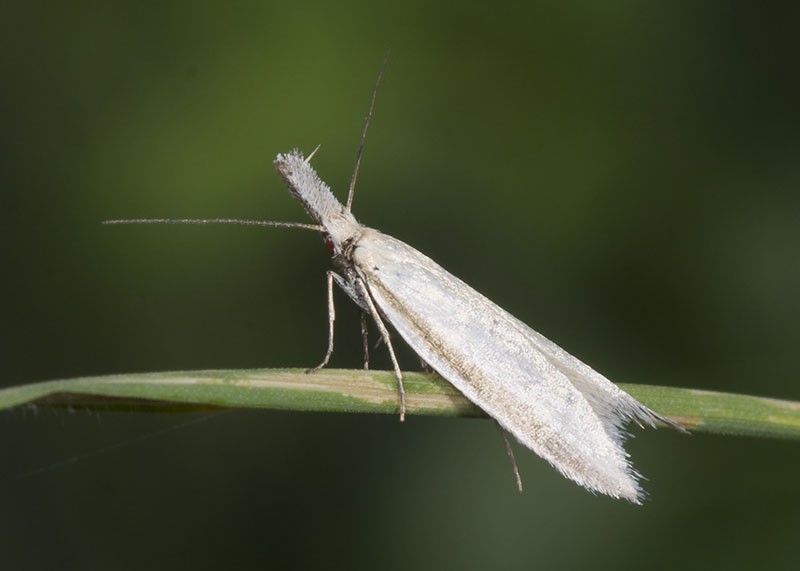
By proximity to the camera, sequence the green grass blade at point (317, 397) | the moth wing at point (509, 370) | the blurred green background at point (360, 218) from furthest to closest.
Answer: the blurred green background at point (360, 218), the moth wing at point (509, 370), the green grass blade at point (317, 397)

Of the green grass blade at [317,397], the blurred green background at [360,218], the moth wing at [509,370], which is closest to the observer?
the green grass blade at [317,397]

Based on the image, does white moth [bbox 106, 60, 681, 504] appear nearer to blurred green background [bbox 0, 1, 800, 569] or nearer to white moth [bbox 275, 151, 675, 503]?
white moth [bbox 275, 151, 675, 503]

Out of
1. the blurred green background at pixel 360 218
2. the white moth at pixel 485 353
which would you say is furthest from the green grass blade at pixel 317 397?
the blurred green background at pixel 360 218

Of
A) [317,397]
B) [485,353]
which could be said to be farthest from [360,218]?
[317,397]

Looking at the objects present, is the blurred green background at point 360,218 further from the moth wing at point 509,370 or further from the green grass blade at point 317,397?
the green grass blade at point 317,397

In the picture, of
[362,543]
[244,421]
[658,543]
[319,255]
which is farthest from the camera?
[319,255]

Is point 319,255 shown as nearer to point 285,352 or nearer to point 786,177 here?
point 285,352

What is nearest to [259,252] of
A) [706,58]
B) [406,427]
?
[406,427]

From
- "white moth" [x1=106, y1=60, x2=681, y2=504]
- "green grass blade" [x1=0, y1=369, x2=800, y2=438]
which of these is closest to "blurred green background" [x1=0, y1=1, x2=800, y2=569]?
"white moth" [x1=106, y1=60, x2=681, y2=504]

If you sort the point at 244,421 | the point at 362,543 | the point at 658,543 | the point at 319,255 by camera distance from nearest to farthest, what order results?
1. the point at 658,543
2. the point at 362,543
3. the point at 244,421
4. the point at 319,255
